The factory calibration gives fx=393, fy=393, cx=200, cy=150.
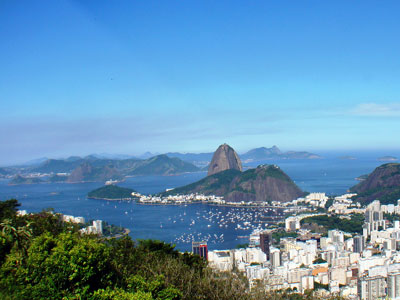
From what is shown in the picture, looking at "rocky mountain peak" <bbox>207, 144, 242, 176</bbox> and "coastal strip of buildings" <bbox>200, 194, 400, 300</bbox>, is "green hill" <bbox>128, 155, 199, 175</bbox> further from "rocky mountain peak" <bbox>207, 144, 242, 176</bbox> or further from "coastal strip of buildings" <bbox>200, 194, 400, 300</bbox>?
"coastal strip of buildings" <bbox>200, 194, 400, 300</bbox>

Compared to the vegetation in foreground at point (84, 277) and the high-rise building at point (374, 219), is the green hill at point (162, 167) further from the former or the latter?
the vegetation in foreground at point (84, 277)

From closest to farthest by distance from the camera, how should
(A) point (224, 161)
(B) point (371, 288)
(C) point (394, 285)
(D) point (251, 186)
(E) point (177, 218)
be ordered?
(C) point (394, 285) < (B) point (371, 288) < (E) point (177, 218) < (D) point (251, 186) < (A) point (224, 161)

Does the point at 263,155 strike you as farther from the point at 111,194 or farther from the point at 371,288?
the point at 371,288

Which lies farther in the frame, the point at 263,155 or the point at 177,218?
the point at 263,155

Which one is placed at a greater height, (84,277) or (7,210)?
(7,210)

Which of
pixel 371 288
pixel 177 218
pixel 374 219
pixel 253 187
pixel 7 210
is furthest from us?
pixel 253 187

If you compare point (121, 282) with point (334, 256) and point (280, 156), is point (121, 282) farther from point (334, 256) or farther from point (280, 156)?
point (280, 156)

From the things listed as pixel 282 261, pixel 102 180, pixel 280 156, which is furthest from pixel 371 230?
pixel 280 156

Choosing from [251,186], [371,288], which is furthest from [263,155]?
[371,288]

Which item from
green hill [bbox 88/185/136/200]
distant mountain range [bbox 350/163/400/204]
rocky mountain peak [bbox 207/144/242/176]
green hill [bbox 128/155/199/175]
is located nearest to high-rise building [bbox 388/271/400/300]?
distant mountain range [bbox 350/163/400/204]
